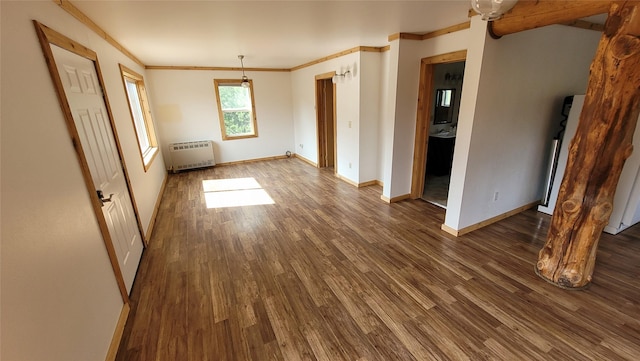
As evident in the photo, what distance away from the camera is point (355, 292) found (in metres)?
2.23

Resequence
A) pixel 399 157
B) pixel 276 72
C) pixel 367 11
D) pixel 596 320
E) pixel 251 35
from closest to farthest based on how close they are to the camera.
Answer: pixel 596 320
pixel 367 11
pixel 251 35
pixel 399 157
pixel 276 72

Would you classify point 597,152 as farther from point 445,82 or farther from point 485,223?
point 445,82

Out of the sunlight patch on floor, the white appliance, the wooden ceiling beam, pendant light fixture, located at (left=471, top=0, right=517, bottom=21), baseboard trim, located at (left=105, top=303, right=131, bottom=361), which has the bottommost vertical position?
baseboard trim, located at (left=105, top=303, right=131, bottom=361)

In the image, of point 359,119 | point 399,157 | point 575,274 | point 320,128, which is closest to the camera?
point 575,274

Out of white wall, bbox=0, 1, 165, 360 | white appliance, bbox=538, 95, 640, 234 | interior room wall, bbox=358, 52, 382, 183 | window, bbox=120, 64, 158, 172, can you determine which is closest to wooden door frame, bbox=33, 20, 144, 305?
white wall, bbox=0, 1, 165, 360

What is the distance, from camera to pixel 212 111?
6.09 meters

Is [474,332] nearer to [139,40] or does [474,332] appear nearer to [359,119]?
[359,119]

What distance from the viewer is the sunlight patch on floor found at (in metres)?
4.21

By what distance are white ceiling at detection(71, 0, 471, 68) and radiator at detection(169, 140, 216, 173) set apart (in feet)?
7.31

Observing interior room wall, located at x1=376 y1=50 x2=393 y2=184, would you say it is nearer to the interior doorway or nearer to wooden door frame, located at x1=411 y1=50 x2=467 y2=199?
wooden door frame, located at x1=411 y1=50 x2=467 y2=199

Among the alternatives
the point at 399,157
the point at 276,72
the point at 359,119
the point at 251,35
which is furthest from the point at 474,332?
the point at 276,72

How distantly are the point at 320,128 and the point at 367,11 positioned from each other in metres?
3.46

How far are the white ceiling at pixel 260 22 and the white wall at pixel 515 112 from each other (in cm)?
67

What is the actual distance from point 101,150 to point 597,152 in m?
3.88
